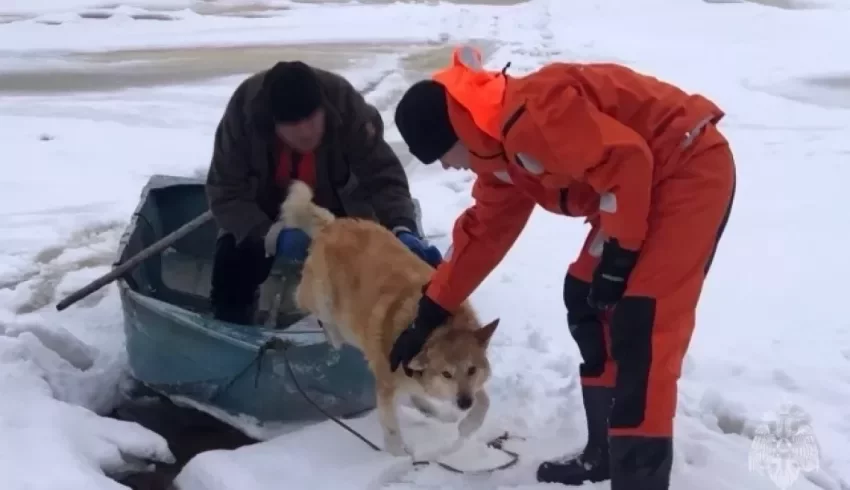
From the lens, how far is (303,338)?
3461 millimetres

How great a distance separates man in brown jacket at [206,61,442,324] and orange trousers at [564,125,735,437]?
1.62 meters

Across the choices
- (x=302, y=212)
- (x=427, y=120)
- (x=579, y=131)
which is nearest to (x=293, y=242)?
(x=302, y=212)

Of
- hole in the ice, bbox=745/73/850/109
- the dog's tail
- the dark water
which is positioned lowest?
the dark water

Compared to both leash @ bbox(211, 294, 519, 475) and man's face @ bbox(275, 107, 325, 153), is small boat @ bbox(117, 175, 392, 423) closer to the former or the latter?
leash @ bbox(211, 294, 519, 475)

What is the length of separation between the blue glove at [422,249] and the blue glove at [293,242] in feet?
1.49

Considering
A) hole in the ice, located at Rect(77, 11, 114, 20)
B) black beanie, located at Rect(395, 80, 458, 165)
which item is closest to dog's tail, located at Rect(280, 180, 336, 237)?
black beanie, located at Rect(395, 80, 458, 165)

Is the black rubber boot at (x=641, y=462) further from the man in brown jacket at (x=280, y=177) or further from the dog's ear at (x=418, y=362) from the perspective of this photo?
the man in brown jacket at (x=280, y=177)

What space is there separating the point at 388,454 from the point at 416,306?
0.62 meters

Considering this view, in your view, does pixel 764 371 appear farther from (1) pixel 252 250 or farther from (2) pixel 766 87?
(2) pixel 766 87

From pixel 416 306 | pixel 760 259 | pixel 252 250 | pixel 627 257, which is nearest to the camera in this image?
pixel 627 257

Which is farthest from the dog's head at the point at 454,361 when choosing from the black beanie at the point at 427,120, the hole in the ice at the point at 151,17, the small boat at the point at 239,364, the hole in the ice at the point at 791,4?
the hole in the ice at the point at 791,4

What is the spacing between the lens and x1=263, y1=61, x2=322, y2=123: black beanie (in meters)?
3.62

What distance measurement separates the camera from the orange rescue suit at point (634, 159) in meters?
2.32

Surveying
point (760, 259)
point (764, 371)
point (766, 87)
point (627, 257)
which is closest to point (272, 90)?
point (627, 257)
